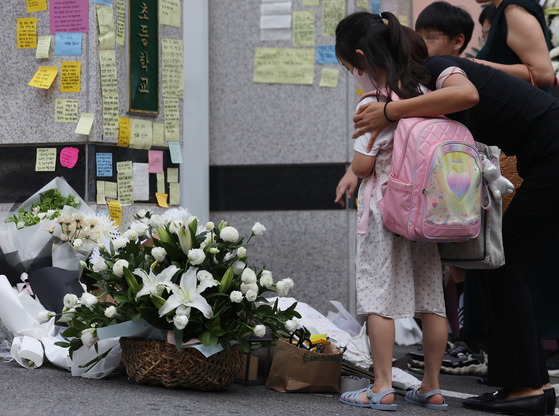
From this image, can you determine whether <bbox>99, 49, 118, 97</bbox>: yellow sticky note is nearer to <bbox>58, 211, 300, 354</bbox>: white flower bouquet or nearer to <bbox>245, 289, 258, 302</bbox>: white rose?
<bbox>58, 211, 300, 354</bbox>: white flower bouquet

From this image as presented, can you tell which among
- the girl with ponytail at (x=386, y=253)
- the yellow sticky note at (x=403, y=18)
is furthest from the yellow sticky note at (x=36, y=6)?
the yellow sticky note at (x=403, y=18)

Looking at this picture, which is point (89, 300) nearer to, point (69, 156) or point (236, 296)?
point (236, 296)

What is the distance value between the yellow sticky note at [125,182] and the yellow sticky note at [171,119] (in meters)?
0.32

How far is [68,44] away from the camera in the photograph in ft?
10.9

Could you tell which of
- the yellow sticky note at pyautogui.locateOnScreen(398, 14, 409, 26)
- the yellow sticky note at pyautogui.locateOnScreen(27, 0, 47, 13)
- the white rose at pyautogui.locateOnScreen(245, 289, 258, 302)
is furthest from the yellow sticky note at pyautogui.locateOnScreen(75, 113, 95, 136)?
the yellow sticky note at pyautogui.locateOnScreen(398, 14, 409, 26)

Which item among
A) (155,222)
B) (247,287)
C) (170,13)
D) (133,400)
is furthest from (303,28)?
(133,400)

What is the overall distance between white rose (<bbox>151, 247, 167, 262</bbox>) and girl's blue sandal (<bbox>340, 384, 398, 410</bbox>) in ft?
2.61

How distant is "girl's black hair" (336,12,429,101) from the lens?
2.30m

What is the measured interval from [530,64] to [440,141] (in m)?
0.83

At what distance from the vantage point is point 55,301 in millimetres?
2711

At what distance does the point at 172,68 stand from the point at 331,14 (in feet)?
3.36

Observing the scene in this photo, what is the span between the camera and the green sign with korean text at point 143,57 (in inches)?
137

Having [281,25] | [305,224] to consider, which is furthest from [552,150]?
Answer: [281,25]

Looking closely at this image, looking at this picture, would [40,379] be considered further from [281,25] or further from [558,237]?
[281,25]
